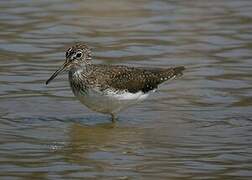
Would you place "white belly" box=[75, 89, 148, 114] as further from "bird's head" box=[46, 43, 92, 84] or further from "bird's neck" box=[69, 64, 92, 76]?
"bird's head" box=[46, 43, 92, 84]

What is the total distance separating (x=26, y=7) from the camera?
19.3 metres

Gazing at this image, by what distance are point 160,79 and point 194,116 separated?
0.79m

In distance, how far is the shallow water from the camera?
11086 mm

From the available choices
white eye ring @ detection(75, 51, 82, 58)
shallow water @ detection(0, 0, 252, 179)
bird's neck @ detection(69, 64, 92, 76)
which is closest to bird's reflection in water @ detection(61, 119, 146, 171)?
shallow water @ detection(0, 0, 252, 179)

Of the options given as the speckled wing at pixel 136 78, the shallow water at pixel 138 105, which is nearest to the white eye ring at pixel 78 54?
the speckled wing at pixel 136 78

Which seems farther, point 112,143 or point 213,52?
point 213,52

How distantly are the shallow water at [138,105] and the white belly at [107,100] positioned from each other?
301 mm

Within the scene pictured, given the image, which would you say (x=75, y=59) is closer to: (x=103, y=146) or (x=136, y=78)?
(x=136, y=78)

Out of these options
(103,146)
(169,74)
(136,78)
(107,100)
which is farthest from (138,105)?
(103,146)

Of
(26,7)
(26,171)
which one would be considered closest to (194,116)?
(26,171)

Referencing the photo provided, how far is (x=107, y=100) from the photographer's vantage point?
42.2ft

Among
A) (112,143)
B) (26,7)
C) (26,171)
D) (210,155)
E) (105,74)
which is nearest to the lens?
(26,171)

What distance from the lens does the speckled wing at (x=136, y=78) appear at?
43.1ft

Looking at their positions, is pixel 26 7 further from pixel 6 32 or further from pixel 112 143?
pixel 112 143
